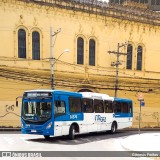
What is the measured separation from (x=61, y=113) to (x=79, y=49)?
52.7 feet

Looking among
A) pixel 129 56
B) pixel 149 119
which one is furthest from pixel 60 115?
pixel 149 119

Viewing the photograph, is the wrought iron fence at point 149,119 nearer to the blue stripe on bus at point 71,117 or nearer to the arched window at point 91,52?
the arched window at point 91,52

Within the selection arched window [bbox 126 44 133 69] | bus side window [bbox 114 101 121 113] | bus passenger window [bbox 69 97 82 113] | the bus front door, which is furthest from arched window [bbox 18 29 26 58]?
arched window [bbox 126 44 133 69]

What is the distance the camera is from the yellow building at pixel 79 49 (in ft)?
92.3

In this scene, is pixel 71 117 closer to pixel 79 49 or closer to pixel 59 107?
pixel 59 107

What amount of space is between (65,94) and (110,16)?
18640 mm

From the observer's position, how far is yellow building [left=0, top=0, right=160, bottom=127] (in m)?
28.1

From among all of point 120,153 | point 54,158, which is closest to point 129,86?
point 120,153

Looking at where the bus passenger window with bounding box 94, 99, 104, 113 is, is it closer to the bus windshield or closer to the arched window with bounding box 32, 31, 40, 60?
the bus windshield

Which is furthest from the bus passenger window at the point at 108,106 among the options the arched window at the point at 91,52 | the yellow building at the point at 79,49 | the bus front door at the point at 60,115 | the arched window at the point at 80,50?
the arched window at the point at 91,52

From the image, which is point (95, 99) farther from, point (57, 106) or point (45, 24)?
point (45, 24)

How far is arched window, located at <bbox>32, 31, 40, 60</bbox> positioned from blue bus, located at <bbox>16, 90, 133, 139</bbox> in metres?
9.79

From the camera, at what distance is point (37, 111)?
1684 cm

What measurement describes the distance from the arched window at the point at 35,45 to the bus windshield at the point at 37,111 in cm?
1298
